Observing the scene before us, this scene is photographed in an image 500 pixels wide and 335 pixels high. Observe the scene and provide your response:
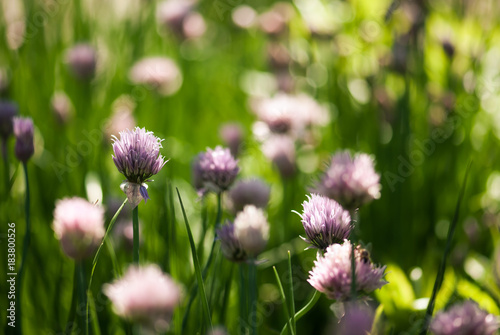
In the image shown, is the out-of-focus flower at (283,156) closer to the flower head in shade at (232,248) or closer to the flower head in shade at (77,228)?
the flower head in shade at (232,248)

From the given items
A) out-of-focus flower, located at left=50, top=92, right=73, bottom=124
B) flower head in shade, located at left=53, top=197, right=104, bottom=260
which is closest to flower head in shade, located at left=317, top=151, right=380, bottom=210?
flower head in shade, located at left=53, top=197, right=104, bottom=260

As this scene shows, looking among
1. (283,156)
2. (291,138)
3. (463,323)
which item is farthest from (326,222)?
(291,138)

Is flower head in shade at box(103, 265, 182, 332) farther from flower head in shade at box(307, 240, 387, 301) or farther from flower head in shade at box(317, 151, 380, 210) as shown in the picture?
flower head in shade at box(317, 151, 380, 210)

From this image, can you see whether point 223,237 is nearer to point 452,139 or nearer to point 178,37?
point 452,139

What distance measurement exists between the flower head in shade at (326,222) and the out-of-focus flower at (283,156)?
46 cm

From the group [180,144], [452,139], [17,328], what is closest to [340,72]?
[452,139]

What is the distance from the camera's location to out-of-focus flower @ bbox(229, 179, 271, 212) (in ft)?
2.79

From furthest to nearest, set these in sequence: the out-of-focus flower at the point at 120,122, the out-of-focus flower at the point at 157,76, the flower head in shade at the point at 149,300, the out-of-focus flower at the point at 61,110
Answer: the out-of-focus flower at the point at 157,76 < the out-of-focus flower at the point at 61,110 < the out-of-focus flower at the point at 120,122 < the flower head in shade at the point at 149,300

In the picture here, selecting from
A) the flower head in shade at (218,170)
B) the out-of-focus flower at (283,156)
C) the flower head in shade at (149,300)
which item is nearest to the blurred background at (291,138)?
the out-of-focus flower at (283,156)

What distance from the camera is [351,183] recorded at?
65cm

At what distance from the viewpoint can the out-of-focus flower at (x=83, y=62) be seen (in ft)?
4.90

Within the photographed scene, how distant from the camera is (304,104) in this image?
1422mm

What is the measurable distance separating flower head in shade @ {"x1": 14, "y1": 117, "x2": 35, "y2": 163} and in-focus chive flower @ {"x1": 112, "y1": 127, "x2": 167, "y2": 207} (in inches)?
10.9

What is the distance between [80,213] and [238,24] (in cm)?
158
